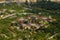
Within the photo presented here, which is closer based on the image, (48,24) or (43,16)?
(48,24)

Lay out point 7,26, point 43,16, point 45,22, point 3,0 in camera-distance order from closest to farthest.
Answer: point 7,26, point 45,22, point 43,16, point 3,0

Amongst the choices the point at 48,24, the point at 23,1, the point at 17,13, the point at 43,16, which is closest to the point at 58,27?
the point at 48,24

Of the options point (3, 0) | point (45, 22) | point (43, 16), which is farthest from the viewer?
point (3, 0)

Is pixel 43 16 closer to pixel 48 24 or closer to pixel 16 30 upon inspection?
pixel 48 24

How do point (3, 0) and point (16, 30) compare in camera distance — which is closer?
point (16, 30)

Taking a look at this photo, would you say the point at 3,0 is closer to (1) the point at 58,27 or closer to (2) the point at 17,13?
(2) the point at 17,13

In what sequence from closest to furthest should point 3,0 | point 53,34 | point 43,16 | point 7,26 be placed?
point 53,34, point 7,26, point 43,16, point 3,0

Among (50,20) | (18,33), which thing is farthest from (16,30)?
(50,20)

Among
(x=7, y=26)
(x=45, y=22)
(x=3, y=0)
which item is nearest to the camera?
(x=7, y=26)
